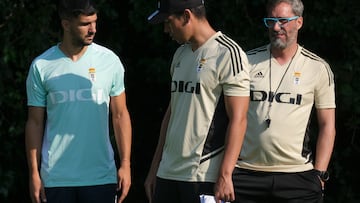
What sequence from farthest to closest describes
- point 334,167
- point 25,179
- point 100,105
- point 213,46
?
point 25,179 < point 334,167 < point 100,105 < point 213,46

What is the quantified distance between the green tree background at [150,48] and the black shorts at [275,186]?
1.79 metres

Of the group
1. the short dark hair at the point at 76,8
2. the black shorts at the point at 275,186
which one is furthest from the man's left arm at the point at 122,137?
the black shorts at the point at 275,186

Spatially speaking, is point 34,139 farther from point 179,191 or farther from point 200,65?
point 200,65

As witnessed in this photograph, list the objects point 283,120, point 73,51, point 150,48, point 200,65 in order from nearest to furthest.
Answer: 1. point 200,65
2. point 73,51
3. point 283,120
4. point 150,48

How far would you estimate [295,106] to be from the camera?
5.63 m

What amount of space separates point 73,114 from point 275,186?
1311 mm

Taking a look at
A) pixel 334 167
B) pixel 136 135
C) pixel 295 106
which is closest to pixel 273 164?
pixel 295 106

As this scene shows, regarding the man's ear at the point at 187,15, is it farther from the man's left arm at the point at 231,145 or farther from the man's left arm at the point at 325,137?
the man's left arm at the point at 325,137

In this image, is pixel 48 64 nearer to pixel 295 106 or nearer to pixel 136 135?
pixel 295 106

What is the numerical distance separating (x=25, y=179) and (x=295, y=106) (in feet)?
11.0

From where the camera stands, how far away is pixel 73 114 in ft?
17.4

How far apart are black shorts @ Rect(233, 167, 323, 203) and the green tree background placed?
1.79m

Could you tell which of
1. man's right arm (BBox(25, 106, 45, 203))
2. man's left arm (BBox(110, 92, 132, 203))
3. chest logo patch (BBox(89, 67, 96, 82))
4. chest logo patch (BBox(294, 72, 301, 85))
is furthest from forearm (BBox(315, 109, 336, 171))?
man's right arm (BBox(25, 106, 45, 203))

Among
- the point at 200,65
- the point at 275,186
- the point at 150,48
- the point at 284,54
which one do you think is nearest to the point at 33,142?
the point at 200,65
